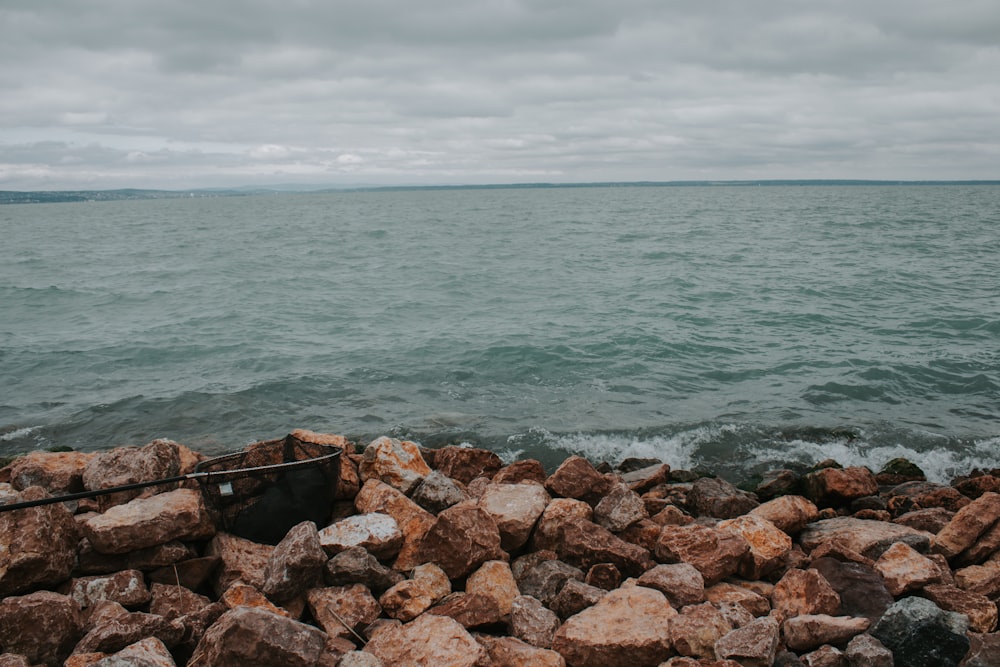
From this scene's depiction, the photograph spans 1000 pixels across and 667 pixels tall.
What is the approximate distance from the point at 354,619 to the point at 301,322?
703 inches

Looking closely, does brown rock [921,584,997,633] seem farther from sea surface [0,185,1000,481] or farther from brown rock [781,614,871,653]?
sea surface [0,185,1000,481]

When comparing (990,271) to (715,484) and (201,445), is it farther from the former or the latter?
(201,445)

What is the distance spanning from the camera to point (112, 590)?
15.6 feet

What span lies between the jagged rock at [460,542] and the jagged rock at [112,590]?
6.38 ft

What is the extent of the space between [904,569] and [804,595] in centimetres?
94

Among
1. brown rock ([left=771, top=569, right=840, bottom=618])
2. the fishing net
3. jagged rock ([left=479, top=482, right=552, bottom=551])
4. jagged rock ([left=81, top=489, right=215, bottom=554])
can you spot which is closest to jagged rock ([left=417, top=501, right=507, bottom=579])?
jagged rock ([left=479, top=482, right=552, bottom=551])

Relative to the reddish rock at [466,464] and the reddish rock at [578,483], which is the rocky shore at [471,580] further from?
the reddish rock at [466,464]

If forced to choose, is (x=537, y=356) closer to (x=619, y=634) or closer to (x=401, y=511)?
(x=401, y=511)

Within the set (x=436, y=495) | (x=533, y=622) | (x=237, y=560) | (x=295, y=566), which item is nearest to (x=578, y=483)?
(x=436, y=495)

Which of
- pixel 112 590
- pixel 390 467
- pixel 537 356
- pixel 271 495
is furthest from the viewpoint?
pixel 537 356

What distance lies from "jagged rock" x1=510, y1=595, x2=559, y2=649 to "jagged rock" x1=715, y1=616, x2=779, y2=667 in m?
1.08

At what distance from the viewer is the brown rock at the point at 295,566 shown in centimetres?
485

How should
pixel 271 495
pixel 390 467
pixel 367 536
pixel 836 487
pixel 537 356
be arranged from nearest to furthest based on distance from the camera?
pixel 367 536
pixel 271 495
pixel 390 467
pixel 836 487
pixel 537 356

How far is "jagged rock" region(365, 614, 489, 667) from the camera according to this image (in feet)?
14.0
